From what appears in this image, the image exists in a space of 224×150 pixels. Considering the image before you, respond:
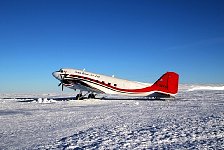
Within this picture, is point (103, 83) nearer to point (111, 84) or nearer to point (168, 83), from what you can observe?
point (111, 84)

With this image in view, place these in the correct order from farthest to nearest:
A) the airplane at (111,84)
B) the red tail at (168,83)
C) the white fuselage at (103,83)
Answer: the white fuselage at (103,83) → the airplane at (111,84) → the red tail at (168,83)

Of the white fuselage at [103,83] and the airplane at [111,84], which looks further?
the white fuselage at [103,83]

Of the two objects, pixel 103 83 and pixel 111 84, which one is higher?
pixel 103 83

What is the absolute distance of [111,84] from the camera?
4147cm

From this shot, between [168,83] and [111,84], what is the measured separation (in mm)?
9138

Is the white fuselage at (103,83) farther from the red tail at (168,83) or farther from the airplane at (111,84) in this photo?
the red tail at (168,83)

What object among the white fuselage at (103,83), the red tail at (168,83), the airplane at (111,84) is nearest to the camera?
the red tail at (168,83)

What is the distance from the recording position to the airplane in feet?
133

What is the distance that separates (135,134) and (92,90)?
3048 cm

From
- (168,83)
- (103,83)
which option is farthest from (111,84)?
(168,83)

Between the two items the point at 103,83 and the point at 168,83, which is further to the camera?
the point at 103,83

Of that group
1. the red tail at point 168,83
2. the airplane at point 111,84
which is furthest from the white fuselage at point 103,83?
the red tail at point 168,83

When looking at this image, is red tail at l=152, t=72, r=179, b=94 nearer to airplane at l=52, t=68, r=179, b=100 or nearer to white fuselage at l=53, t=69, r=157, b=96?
airplane at l=52, t=68, r=179, b=100

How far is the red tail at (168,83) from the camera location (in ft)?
132
